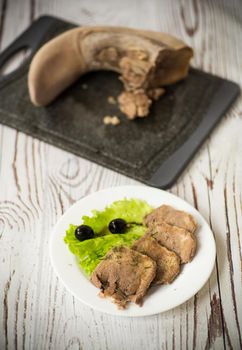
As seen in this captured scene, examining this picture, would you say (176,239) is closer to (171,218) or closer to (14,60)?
(171,218)

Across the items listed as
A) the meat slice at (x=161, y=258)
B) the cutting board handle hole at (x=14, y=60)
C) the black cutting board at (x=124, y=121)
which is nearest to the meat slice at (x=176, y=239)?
the meat slice at (x=161, y=258)

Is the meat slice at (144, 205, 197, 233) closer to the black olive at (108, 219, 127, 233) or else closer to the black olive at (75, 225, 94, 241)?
the black olive at (108, 219, 127, 233)

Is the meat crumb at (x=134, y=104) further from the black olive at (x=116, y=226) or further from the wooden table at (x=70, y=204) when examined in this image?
the black olive at (x=116, y=226)

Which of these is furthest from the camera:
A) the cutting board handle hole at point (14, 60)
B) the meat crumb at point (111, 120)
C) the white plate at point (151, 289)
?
the cutting board handle hole at point (14, 60)

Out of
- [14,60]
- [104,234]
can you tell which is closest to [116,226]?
[104,234]

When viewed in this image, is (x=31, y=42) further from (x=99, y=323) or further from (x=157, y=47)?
(x=99, y=323)

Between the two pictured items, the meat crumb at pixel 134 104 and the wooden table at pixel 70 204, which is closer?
the wooden table at pixel 70 204

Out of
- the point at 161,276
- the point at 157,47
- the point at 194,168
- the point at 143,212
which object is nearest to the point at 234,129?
the point at 194,168
